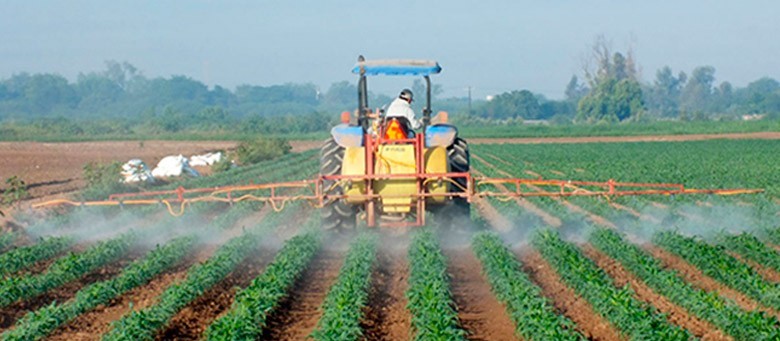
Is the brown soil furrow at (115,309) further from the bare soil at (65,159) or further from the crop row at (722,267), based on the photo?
the bare soil at (65,159)

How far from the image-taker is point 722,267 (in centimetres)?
1231

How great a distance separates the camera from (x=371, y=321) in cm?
1034

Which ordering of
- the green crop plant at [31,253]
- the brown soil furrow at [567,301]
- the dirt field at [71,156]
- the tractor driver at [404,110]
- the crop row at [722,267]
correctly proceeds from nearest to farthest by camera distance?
the brown soil furrow at [567,301] < the crop row at [722,267] < the green crop plant at [31,253] < the tractor driver at [404,110] < the dirt field at [71,156]

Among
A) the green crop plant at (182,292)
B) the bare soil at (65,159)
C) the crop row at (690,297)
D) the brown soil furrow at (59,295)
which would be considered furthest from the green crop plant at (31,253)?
the bare soil at (65,159)

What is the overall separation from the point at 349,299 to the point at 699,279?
433 cm

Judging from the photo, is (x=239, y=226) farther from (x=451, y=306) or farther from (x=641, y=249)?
(x=451, y=306)

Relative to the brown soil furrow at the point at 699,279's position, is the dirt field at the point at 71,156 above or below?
below

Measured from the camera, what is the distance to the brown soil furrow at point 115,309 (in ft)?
32.0

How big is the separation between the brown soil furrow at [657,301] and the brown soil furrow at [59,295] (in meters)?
5.86

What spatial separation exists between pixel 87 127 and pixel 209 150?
29349 millimetres

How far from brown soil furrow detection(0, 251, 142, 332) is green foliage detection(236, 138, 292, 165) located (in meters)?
26.4

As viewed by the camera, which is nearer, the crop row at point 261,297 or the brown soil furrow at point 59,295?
the crop row at point 261,297

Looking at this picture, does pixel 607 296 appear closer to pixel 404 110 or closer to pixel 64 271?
pixel 404 110

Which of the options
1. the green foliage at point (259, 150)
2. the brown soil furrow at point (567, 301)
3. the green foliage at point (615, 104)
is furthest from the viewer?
the green foliage at point (615, 104)
